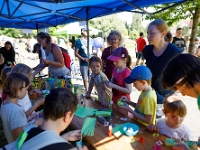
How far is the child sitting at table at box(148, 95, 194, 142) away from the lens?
150cm

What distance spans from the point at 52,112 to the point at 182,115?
1066 mm

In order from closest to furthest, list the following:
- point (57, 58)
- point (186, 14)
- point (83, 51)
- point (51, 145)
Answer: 1. point (51, 145)
2. point (57, 58)
3. point (83, 51)
4. point (186, 14)

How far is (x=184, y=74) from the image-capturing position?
101cm

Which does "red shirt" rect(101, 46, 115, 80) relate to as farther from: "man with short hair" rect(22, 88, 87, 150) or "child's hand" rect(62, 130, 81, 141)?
"man with short hair" rect(22, 88, 87, 150)

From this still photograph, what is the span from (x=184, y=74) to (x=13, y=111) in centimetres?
132

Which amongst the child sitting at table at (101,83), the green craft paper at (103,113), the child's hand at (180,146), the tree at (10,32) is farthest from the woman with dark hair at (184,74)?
the tree at (10,32)

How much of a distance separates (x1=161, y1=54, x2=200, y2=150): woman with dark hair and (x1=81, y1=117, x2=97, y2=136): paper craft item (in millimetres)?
820

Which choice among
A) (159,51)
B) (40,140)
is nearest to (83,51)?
(159,51)

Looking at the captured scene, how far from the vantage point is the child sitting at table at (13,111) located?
1.51 m

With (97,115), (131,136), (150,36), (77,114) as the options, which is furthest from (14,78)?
(150,36)

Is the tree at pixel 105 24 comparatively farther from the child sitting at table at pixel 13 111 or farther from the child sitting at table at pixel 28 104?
the child sitting at table at pixel 13 111

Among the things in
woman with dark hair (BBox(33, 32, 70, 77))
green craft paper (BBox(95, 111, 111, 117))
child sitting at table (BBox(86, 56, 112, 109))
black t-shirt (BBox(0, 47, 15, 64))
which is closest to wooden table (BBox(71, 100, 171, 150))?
green craft paper (BBox(95, 111, 111, 117))

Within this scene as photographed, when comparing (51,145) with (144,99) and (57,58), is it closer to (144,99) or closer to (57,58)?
(144,99)

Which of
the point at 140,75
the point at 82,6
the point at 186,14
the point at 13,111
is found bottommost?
the point at 13,111
